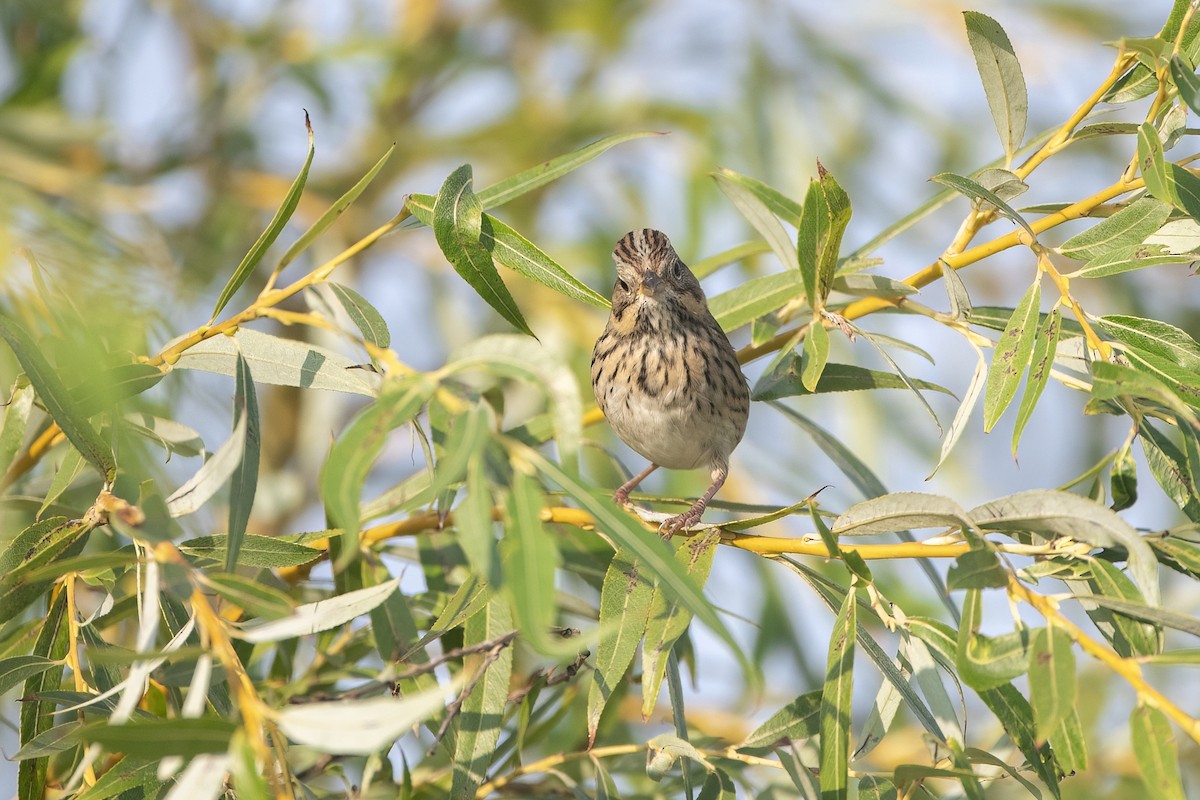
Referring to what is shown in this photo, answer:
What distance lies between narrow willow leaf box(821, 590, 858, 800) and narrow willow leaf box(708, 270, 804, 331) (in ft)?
2.50

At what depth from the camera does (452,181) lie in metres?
1.94

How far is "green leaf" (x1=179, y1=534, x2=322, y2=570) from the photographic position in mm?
1936

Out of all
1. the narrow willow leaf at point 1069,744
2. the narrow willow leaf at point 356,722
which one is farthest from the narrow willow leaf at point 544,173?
the narrow willow leaf at point 1069,744

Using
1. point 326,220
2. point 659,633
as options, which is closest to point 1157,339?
point 659,633

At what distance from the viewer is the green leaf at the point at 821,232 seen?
2.04 metres

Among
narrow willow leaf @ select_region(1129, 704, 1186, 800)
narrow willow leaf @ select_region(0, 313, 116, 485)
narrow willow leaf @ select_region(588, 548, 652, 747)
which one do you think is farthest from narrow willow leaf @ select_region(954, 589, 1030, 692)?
narrow willow leaf @ select_region(0, 313, 116, 485)

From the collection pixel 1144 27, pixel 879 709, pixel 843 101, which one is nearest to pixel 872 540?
pixel 879 709

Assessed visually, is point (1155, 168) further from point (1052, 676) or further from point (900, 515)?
point (1052, 676)

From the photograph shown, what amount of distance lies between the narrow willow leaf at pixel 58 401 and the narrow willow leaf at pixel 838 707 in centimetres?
109

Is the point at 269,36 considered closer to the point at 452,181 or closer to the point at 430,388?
the point at 452,181

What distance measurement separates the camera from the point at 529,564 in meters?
1.37

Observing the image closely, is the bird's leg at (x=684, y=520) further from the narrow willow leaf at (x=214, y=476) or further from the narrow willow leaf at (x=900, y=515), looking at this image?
the narrow willow leaf at (x=214, y=476)

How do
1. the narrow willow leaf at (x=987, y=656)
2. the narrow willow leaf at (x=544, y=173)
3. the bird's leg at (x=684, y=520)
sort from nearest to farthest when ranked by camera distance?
the narrow willow leaf at (x=987, y=656) < the narrow willow leaf at (x=544, y=173) < the bird's leg at (x=684, y=520)

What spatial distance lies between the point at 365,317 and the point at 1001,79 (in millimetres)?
1153
